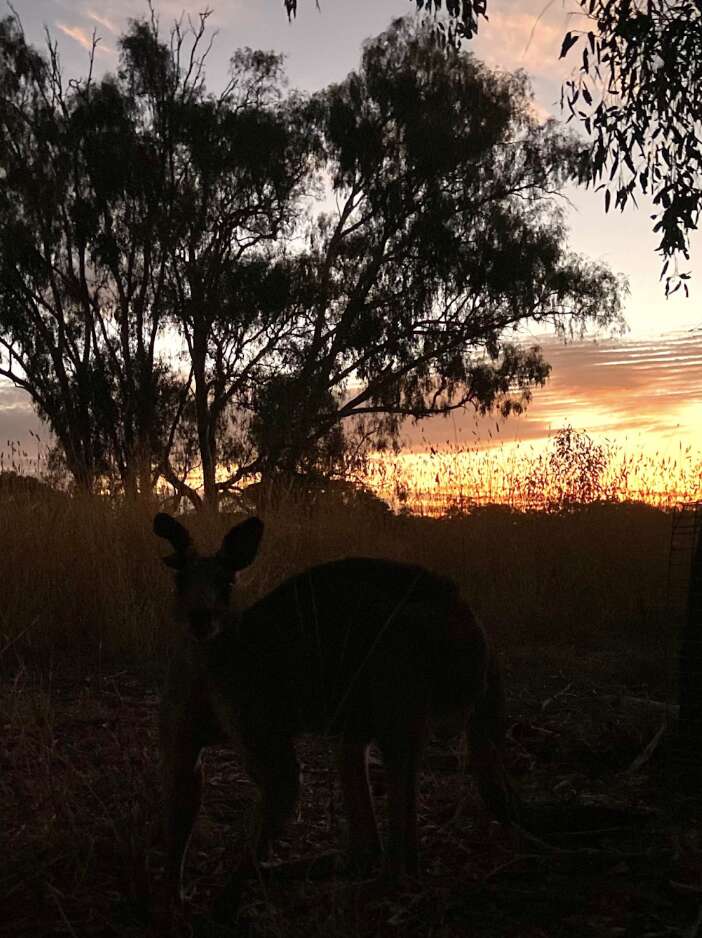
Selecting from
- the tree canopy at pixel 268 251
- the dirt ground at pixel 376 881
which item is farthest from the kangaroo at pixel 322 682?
the tree canopy at pixel 268 251

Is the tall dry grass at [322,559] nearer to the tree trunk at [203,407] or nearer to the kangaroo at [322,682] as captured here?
the kangaroo at [322,682]

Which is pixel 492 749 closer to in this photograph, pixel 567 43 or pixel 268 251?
pixel 567 43

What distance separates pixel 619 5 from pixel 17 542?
17.7 feet

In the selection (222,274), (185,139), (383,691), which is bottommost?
(383,691)

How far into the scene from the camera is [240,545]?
279 centimetres

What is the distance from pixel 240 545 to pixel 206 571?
12cm

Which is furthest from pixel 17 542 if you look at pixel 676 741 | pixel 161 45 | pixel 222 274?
pixel 161 45

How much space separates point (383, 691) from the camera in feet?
9.19

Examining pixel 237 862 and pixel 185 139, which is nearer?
pixel 237 862

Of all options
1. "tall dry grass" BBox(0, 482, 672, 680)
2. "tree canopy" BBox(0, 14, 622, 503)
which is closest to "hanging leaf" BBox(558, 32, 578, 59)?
"tall dry grass" BBox(0, 482, 672, 680)

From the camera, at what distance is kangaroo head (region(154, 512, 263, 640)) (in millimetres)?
2652

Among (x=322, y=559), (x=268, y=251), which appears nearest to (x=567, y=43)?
(x=322, y=559)

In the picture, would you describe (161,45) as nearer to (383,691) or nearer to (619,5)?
(619,5)

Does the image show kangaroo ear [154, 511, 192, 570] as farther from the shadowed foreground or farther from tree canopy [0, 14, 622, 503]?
tree canopy [0, 14, 622, 503]
